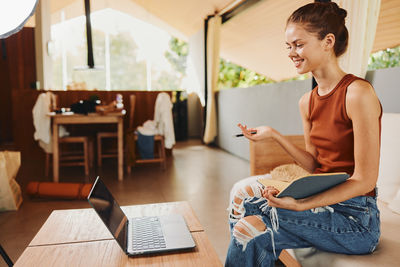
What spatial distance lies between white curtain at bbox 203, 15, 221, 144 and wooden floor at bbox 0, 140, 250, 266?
986 millimetres

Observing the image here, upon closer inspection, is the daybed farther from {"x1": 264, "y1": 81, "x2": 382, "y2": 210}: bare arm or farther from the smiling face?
the smiling face

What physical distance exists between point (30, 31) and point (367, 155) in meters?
8.17

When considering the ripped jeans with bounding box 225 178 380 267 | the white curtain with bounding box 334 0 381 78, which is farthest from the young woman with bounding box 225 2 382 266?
the white curtain with bounding box 334 0 381 78

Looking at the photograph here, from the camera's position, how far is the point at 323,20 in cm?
112

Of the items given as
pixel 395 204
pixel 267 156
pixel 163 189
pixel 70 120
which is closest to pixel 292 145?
pixel 395 204

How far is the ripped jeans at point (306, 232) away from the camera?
3.49 ft

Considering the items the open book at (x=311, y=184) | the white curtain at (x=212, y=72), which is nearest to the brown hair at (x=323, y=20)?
the open book at (x=311, y=184)

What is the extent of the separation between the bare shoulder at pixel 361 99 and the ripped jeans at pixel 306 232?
12.0 inches

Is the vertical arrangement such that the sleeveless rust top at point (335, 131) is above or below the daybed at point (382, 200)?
above

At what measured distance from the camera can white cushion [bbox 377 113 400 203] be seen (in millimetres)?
1679

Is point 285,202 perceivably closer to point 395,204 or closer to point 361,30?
point 395,204

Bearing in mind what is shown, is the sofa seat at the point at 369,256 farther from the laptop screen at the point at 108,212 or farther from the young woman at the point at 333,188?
the laptop screen at the point at 108,212

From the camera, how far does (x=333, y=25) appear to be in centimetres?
113

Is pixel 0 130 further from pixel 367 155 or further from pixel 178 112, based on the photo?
pixel 367 155
